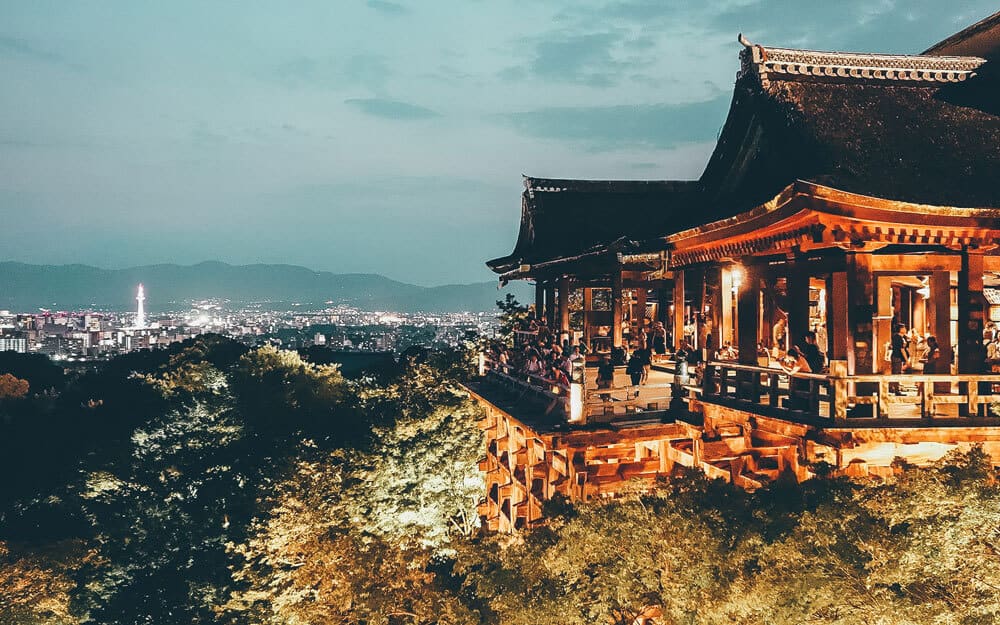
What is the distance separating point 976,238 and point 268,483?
53.6 ft

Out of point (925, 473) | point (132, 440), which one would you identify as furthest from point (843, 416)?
point (132, 440)

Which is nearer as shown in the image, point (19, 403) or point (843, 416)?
point (843, 416)

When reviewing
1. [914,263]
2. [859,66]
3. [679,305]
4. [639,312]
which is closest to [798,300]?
[914,263]

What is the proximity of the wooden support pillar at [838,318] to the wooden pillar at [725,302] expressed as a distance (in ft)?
10.1

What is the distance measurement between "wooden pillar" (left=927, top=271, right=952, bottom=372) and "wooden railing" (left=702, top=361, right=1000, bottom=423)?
49cm

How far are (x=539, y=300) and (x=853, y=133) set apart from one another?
12.3 metres

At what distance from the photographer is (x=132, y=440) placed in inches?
1041

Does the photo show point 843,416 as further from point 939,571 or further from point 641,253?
point 641,253

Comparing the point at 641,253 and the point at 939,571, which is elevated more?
the point at 641,253

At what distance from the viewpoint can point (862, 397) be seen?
8391 millimetres

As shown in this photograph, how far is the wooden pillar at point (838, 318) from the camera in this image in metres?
9.17

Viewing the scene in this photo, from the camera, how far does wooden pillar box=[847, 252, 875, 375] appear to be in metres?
9.05

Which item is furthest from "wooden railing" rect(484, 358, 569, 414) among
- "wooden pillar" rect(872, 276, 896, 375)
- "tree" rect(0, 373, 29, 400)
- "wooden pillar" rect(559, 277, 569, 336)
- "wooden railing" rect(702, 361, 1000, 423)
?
"tree" rect(0, 373, 29, 400)

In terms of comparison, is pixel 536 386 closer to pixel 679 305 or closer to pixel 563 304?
pixel 679 305
